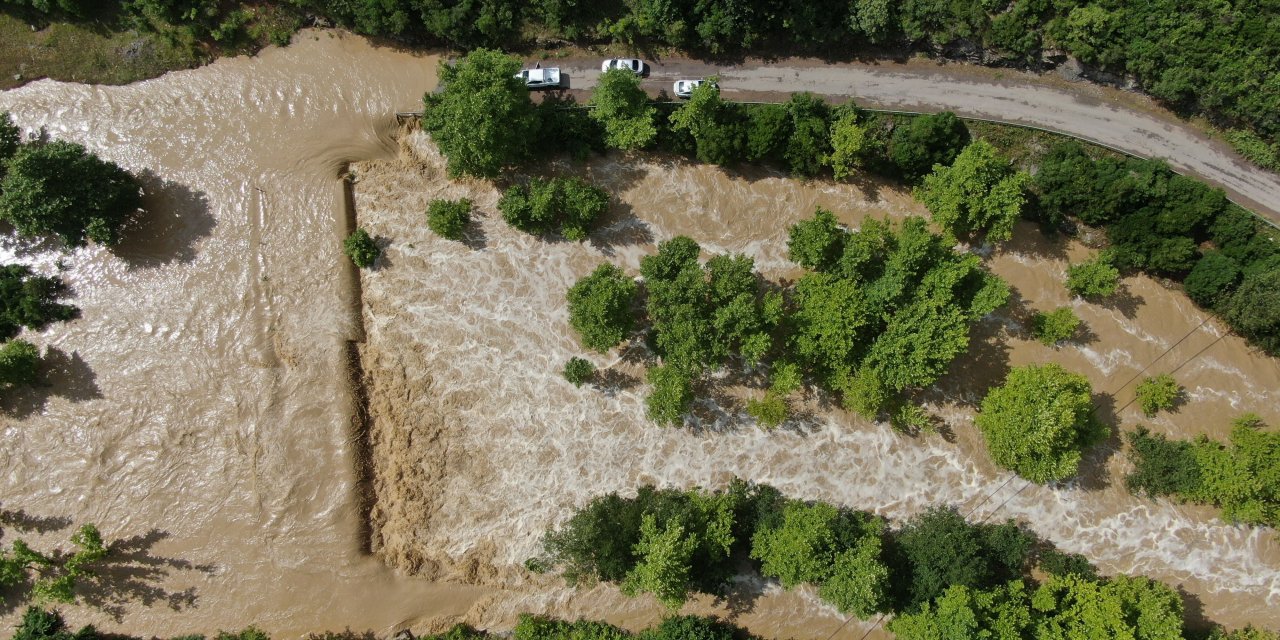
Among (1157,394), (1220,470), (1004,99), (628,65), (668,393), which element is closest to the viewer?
(668,393)

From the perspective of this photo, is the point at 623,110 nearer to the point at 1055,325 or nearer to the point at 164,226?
the point at 1055,325

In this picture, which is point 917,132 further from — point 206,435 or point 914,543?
point 206,435

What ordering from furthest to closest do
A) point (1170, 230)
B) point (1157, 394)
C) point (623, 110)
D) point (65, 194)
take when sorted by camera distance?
point (1157, 394) → point (1170, 230) → point (623, 110) → point (65, 194)

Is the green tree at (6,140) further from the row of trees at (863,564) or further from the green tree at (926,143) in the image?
the green tree at (926,143)

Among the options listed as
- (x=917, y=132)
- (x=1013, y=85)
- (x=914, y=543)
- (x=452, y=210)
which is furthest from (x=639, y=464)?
(x=1013, y=85)

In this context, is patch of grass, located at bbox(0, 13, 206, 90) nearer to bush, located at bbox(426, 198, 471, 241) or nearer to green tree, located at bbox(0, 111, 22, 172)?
green tree, located at bbox(0, 111, 22, 172)

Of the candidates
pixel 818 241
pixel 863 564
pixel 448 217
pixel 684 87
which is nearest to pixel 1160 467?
pixel 863 564

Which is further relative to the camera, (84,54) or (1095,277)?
(84,54)
